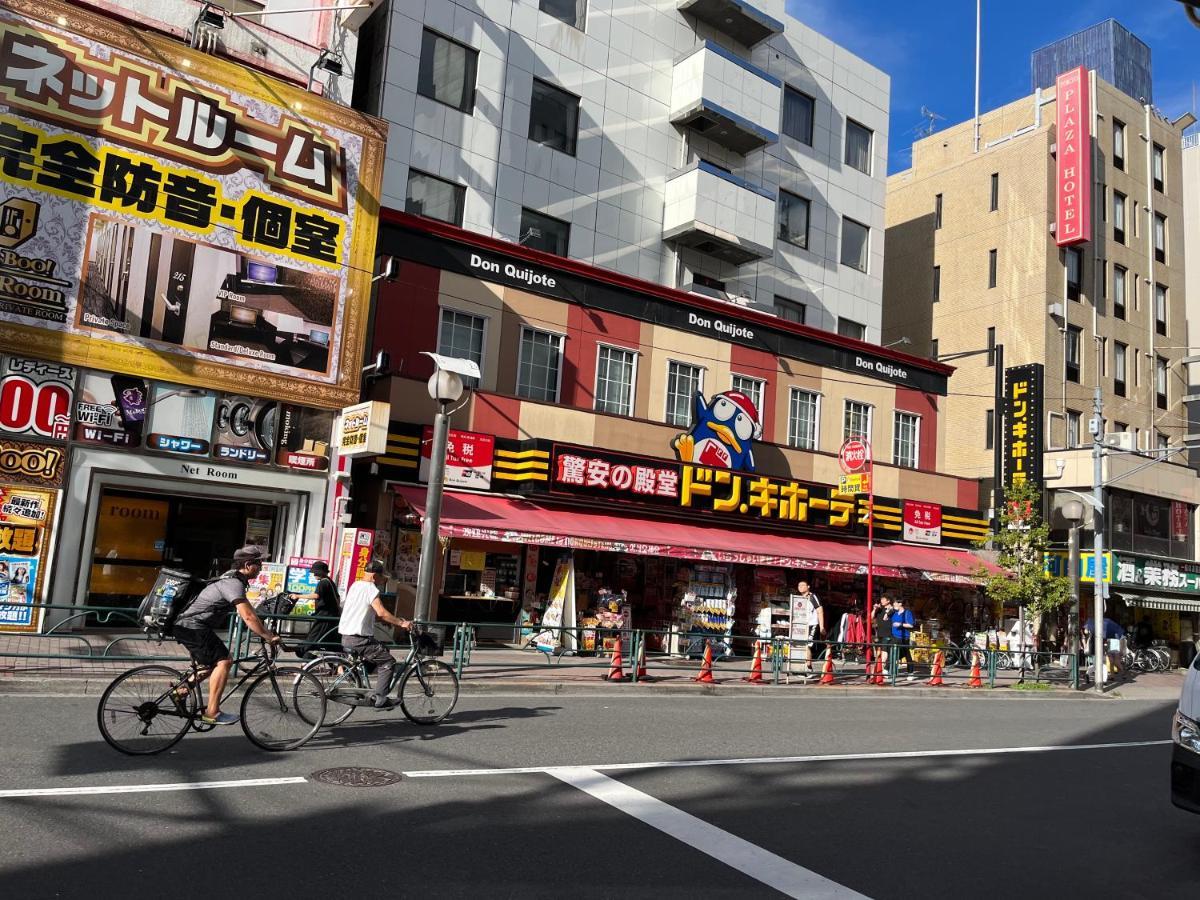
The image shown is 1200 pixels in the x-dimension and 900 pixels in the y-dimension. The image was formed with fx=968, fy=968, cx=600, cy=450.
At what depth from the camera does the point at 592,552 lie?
22.6m

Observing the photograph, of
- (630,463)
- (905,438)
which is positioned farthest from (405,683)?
(905,438)

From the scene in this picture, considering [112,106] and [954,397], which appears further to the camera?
[954,397]

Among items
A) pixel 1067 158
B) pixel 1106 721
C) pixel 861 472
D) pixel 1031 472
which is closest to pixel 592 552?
pixel 861 472

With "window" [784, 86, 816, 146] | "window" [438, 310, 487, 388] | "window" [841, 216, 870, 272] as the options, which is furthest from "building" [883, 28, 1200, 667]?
"window" [438, 310, 487, 388]

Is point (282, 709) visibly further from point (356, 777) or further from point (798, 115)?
point (798, 115)

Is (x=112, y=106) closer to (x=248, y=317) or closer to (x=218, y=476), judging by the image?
(x=248, y=317)

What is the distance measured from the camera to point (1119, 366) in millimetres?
38500

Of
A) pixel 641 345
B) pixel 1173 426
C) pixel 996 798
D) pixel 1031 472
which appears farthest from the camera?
pixel 1173 426

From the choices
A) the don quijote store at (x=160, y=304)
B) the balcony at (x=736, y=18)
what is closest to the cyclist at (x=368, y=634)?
the don quijote store at (x=160, y=304)

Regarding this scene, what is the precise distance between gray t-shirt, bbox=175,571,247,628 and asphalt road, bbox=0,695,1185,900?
43.6 inches

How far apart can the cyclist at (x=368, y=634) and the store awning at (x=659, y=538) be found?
24.1ft

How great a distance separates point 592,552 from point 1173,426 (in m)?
30.1

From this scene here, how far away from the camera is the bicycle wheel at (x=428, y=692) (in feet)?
34.1

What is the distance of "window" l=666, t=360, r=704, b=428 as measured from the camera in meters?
24.8
